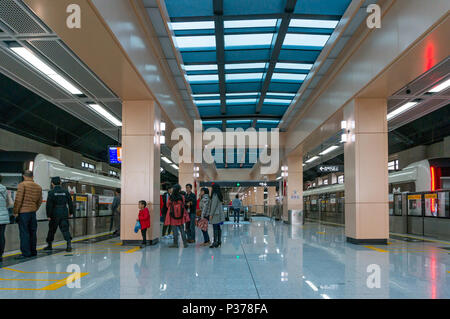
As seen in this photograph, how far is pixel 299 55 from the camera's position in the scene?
10.7 meters

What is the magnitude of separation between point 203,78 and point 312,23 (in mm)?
4668

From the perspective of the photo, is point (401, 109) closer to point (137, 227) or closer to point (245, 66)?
point (245, 66)

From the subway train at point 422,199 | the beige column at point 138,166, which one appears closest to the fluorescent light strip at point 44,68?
the beige column at point 138,166

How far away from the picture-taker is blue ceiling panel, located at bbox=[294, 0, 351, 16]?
26.2ft

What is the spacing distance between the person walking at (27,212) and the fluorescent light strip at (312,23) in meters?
6.79

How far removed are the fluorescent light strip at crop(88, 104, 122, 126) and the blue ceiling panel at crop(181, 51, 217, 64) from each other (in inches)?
139

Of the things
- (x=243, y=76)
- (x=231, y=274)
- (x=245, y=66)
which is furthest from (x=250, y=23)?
(x=231, y=274)

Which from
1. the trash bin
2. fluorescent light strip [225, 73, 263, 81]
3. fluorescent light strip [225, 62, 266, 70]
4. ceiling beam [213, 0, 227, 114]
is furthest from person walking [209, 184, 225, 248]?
the trash bin

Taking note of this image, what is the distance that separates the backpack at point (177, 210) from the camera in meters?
9.39

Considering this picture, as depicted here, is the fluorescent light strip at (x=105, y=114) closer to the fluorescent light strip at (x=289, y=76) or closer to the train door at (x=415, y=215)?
the fluorescent light strip at (x=289, y=76)

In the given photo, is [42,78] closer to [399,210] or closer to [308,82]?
[308,82]

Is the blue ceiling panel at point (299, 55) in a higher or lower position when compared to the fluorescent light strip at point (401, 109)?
higher

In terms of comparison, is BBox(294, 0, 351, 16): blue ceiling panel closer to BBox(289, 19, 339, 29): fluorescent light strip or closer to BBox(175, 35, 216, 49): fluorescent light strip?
BBox(289, 19, 339, 29): fluorescent light strip
